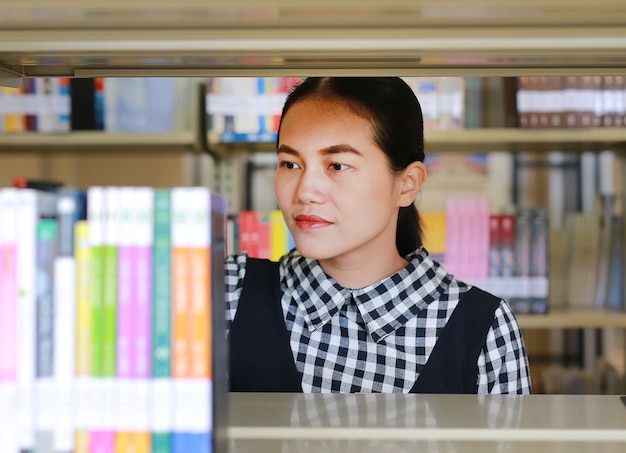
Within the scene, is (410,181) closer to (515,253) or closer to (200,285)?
(200,285)

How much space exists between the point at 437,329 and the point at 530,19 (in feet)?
2.18

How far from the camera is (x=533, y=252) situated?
2.33 metres

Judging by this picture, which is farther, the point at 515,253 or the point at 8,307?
the point at 515,253

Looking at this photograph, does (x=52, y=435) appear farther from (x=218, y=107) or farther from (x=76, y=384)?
(x=218, y=107)

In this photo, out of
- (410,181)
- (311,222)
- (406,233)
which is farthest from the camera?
(406,233)

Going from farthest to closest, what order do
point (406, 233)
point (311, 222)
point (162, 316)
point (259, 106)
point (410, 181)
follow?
point (259, 106), point (406, 233), point (410, 181), point (311, 222), point (162, 316)

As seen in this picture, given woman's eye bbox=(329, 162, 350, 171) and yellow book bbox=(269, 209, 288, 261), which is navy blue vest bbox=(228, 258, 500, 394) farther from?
yellow book bbox=(269, 209, 288, 261)

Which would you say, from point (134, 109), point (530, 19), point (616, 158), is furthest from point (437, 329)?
point (616, 158)

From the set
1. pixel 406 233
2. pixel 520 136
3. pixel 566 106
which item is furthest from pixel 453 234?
pixel 406 233

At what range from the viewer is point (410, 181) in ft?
4.04

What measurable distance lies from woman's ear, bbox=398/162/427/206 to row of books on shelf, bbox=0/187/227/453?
0.73 metres

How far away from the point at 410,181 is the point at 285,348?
35 cm

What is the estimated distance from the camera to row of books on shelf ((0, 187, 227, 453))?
520mm

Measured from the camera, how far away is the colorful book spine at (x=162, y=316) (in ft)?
1.70
